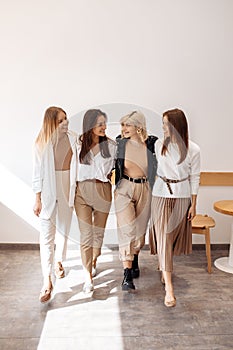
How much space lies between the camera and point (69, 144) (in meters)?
2.92

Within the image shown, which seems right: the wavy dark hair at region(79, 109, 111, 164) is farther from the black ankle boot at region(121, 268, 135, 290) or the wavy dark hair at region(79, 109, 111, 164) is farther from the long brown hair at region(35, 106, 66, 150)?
the black ankle boot at region(121, 268, 135, 290)

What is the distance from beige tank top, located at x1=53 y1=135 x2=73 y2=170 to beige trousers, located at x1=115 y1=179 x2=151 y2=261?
0.40 m

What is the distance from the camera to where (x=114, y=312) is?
8.86 ft

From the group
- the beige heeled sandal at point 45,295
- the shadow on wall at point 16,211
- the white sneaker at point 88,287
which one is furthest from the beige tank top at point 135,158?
the shadow on wall at point 16,211

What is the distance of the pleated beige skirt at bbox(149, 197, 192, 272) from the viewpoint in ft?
9.34

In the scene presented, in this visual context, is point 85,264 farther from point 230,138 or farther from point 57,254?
point 230,138

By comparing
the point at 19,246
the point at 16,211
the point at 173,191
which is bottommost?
the point at 19,246

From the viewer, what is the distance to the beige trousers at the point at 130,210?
2934 mm

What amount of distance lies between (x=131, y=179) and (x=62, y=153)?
495 mm

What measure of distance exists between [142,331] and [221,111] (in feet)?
6.75

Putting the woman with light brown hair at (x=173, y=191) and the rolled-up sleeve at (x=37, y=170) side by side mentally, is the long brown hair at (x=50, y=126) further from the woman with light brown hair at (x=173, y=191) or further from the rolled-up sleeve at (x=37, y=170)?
the woman with light brown hair at (x=173, y=191)

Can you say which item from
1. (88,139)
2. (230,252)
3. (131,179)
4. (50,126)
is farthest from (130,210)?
(230,252)

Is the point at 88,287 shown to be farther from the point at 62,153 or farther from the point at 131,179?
the point at 62,153

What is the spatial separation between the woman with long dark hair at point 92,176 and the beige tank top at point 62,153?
3.0 inches
